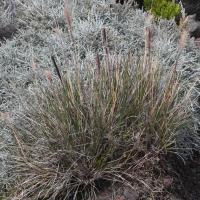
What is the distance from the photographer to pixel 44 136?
2.12 meters

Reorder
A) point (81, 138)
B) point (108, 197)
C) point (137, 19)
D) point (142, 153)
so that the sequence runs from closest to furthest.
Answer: point (108, 197), point (81, 138), point (142, 153), point (137, 19)

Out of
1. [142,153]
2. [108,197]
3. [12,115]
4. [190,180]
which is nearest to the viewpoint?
[108,197]

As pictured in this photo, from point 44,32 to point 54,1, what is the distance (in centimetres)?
80

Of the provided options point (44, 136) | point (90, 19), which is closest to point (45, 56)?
point (90, 19)

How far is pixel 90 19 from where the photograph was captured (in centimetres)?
362

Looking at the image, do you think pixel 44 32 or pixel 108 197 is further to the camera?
pixel 44 32

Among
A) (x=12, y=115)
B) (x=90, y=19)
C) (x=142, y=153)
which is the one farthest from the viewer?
(x=90, y=19)

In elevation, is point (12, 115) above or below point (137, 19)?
below

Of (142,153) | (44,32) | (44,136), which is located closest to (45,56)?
(44,32)

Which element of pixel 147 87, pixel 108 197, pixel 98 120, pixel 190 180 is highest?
pixel 147 87

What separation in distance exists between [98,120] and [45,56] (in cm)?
144

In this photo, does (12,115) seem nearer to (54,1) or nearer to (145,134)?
(145,134)

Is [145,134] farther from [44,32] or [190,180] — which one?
[44,32]

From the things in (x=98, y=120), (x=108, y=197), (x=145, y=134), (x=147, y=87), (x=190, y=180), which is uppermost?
(x=147, y=87)
